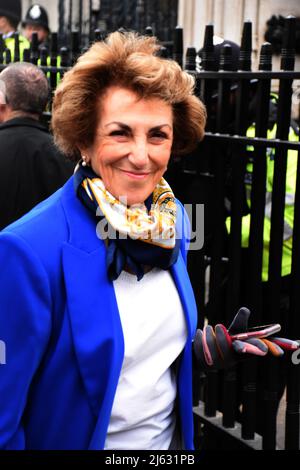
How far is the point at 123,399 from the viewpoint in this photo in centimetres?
231

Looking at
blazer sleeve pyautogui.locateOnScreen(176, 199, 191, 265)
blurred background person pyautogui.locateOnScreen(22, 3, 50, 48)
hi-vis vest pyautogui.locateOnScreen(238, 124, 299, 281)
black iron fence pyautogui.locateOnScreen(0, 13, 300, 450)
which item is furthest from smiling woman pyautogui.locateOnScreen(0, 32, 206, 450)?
blurred background person pyautogui.locateOnScreen(22, 3, 50, 48)

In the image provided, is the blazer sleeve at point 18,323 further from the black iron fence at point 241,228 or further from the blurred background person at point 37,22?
the blurred background person at point 37,22

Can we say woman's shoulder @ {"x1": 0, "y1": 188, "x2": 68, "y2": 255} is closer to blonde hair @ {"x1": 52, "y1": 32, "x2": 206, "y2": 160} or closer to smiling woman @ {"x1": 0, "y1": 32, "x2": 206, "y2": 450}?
smiling woman @ {"x1": 0, "y1": 32, "x2": 206, "y2": 450}

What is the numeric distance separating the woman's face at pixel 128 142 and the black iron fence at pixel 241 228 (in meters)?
1.31

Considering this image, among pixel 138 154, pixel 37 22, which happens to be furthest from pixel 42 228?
pixel 37 22

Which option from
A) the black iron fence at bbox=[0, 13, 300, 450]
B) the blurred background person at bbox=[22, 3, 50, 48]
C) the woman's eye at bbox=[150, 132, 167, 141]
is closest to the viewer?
the woman's eye at bbox=[150, 132, 167, 141]

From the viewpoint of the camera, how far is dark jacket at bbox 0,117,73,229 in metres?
4.51

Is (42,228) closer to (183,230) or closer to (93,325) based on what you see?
(93,325)

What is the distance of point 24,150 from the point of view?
457 cm

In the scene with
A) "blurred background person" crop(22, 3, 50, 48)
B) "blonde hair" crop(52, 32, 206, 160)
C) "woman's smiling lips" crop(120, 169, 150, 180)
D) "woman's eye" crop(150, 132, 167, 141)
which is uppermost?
"blurred background person" crop(22, 3, 50, 48)

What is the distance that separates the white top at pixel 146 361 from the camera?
7.63ft

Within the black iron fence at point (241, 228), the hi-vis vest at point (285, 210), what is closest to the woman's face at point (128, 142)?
the black iron fence at point (241, 228)

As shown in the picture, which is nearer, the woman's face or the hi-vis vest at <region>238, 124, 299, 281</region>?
the woman's face
